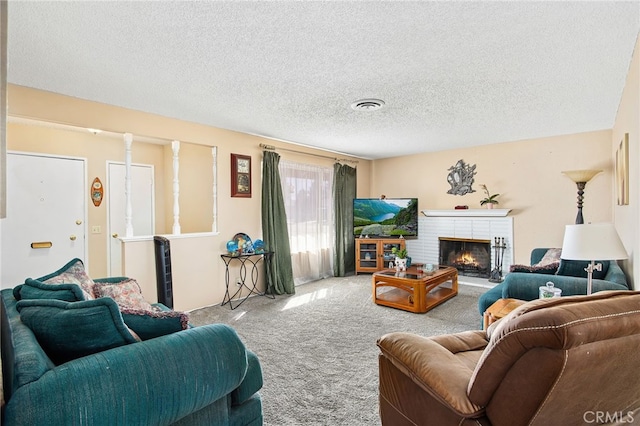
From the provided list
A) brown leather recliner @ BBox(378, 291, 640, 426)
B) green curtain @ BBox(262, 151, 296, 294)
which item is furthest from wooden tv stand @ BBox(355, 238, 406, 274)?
brown leather recliner @ BBox(378, 291, 640, 426)

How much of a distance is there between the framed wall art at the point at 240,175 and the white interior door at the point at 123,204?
1.58 meters

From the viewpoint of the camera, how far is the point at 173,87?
283cm

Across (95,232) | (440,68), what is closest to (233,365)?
(440,68)

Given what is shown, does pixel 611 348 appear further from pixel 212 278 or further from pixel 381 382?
pixel 212 278

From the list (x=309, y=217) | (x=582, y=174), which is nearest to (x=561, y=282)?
(x=582, y=174)

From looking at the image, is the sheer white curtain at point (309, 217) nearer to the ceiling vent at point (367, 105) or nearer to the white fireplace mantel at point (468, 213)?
the white fireplace mantel at point (468, 213)

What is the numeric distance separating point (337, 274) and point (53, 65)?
4.87m

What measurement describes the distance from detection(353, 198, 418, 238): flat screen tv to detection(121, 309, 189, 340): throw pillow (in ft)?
16.4

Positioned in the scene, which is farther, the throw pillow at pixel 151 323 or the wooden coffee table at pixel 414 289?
the wooden coffee table at pixel 414 289

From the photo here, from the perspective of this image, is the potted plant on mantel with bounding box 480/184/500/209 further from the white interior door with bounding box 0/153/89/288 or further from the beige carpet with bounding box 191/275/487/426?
the white interior door with bounding box 0/153/89/288

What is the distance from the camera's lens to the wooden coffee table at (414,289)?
12.5ft

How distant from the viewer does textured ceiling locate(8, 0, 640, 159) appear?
5.80ft

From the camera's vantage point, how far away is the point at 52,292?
1.59 meters

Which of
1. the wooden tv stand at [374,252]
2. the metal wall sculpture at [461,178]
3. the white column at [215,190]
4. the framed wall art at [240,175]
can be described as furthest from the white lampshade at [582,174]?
the white column at [215,190]
